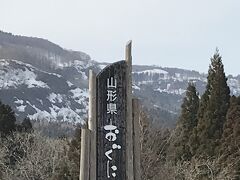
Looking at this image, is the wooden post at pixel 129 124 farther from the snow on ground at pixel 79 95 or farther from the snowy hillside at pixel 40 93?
the snow on ground at pixel 79 95

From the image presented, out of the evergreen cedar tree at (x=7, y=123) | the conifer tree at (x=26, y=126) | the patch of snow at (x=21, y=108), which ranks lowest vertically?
the patch of snow at (x=21, y=108)

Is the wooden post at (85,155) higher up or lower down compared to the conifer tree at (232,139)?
higher up

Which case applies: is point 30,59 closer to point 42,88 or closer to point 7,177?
point 42,88

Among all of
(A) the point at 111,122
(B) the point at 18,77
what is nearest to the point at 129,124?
(A) the point at 111,122

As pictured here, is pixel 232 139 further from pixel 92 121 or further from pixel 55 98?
pixel 55 98

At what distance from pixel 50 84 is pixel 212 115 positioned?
3937 inches

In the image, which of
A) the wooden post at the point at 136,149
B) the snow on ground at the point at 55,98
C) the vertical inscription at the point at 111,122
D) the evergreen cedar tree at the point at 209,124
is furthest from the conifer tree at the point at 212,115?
the snow on ground at the point at 55,98

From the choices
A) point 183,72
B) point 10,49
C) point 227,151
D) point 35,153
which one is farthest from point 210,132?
point 183,72

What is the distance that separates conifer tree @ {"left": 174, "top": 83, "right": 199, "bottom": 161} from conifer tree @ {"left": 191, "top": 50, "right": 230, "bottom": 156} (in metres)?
0.80

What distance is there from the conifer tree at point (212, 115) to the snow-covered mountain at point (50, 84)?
2403 inches

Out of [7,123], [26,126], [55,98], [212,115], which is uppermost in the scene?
[212,115]

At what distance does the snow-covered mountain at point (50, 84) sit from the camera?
10238cm

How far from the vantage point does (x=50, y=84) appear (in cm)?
11838

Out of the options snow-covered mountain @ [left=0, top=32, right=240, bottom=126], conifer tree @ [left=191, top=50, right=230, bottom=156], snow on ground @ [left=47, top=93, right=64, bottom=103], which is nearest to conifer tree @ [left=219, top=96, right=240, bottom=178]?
conifer tree @ [left=191, top=50, right=230, bottom=156]
